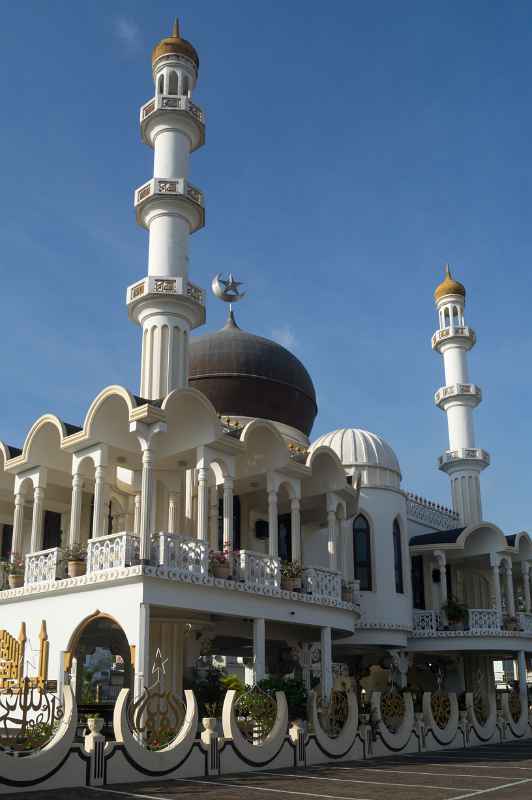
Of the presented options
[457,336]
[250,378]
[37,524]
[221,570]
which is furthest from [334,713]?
[457,336]

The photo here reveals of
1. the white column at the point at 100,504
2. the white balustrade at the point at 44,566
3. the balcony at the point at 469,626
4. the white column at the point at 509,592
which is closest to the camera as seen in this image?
the white balustrade at the point at 44,566

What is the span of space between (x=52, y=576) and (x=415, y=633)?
653 inches

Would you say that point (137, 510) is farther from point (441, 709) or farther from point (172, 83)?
point (172, 83)

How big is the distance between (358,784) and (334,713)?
4675mm

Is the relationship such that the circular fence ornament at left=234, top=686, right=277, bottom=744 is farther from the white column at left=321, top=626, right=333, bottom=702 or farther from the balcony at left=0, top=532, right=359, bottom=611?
the white column at left=321, top=626, right=333, bottom=702

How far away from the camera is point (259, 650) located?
2048 cm

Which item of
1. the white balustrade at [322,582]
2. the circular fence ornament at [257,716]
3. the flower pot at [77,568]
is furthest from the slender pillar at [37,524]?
→ the circular fence ornament at [257,716]

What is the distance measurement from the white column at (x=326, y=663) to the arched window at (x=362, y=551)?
24.2 feet

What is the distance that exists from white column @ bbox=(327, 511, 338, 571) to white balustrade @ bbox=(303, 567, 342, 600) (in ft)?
1.47

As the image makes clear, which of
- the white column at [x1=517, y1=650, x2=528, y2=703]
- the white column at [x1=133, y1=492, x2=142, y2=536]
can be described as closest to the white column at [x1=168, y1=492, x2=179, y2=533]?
the white column at [x1=133, y1=492, x2=142, y2=536]

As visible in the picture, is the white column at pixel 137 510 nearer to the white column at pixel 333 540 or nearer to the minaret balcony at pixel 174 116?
the white column at pixel 333 540

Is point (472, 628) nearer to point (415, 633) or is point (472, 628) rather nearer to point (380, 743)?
point (415, 633)

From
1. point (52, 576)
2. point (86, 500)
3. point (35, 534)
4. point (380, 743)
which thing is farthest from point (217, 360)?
point (380, 743)

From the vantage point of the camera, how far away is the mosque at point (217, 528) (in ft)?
65.0
